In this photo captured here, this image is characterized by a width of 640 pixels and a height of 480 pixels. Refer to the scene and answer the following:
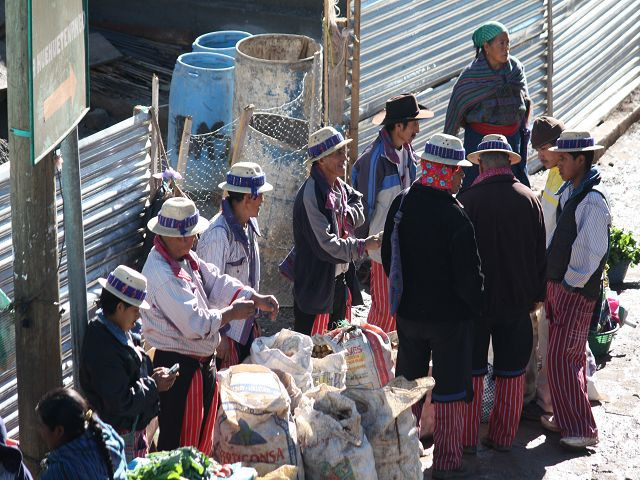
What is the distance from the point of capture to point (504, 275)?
6.35m

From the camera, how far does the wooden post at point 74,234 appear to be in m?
4.80

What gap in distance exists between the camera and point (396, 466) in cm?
574

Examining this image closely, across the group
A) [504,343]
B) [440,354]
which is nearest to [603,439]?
[504,343]

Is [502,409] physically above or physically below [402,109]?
below

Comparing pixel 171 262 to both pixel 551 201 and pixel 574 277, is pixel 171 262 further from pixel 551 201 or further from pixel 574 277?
pixel 551 201

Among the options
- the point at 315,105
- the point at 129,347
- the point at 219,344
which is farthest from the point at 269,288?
the point at 129,347

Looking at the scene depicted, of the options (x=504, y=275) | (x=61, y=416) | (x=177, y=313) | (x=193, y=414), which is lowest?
(x=193, y=414)

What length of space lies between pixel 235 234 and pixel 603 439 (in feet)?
8.82

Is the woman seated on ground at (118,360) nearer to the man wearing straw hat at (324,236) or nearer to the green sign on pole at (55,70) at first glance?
the green sign on pole at (55,70)

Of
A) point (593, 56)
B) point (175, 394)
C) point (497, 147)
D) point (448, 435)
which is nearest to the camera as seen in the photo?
point (175, 394)

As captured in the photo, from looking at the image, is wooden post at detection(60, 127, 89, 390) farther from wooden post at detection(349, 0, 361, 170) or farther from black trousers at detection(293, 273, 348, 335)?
wooden post at detection(349, 0, 361, 170)

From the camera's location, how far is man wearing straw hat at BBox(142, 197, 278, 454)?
5.44 m

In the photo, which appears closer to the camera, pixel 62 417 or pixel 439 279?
pixel 62 417

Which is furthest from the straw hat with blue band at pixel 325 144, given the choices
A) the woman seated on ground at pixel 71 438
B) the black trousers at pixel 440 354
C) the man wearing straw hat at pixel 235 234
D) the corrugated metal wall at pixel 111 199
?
the woman seated on ground at pixel 71 438
